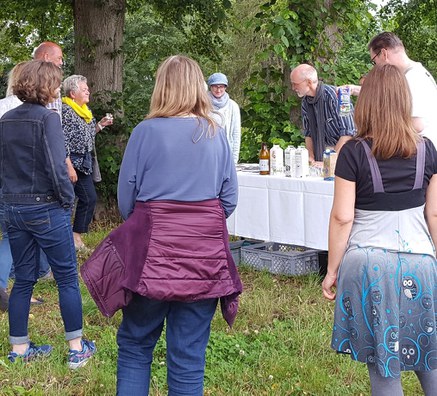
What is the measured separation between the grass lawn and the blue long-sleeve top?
134cm

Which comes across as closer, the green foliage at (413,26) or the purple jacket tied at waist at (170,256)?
the purple jacket tied at waist at (170,256)

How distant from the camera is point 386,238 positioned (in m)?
2.79

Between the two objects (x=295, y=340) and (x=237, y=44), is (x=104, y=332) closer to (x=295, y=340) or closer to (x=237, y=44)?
(x=295, y=340)

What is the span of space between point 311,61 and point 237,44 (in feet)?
59.0

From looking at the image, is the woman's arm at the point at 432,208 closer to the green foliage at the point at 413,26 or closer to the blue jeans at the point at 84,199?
the blue jeans at the point at 84,199

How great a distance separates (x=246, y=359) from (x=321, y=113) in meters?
2.50

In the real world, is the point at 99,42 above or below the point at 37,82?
above

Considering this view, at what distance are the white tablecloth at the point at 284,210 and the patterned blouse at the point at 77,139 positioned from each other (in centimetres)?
146

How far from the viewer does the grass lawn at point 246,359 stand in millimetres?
3758

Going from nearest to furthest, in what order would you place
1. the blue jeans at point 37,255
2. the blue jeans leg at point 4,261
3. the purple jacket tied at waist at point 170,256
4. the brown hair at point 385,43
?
the purple jacket tied at waist at point 170,256 < the blue jeans at point 37,255 < the brown hair at point 385,43 < the blue jeans leg at point 4,261

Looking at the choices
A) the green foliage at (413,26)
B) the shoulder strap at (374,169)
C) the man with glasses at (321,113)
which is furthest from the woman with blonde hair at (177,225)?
the green foliage at (413,26)

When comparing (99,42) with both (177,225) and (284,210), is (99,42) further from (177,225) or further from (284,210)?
(177,225)

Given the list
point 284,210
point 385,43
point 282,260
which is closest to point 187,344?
point 385,43

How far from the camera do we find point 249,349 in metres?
4.34
